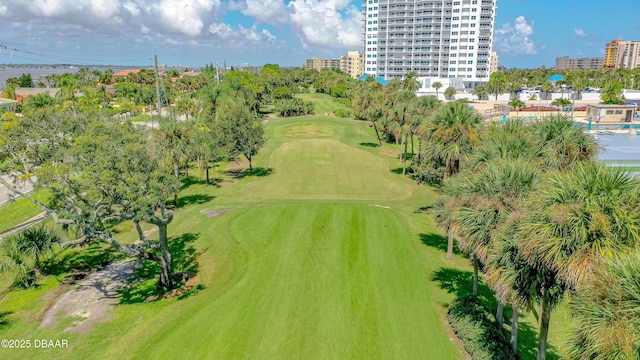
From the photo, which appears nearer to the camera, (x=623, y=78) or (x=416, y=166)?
(x=416, y=166)

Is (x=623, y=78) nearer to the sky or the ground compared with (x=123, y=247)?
nearer to the sky

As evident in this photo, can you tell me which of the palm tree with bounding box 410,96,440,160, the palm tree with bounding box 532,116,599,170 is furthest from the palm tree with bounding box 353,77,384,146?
the palm tree with bounding box 532,116,599,170

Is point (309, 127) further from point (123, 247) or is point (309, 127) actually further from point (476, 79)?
point (476, 79)

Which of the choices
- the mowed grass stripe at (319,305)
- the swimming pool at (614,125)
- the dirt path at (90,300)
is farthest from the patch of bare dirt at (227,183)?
the swimming pool at (614,125)

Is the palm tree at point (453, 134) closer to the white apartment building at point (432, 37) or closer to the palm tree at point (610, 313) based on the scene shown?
the palm tree at point (610, 313)

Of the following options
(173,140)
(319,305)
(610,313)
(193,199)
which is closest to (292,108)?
(173,140)

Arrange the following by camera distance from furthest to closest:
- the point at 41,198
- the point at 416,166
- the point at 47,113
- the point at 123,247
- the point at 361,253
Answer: the point at 416,166 < the point at 41,198 < the point at 361,253 < the point at 47,113 < the point at 123,247

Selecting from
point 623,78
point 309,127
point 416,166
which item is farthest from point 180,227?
point 623,78
